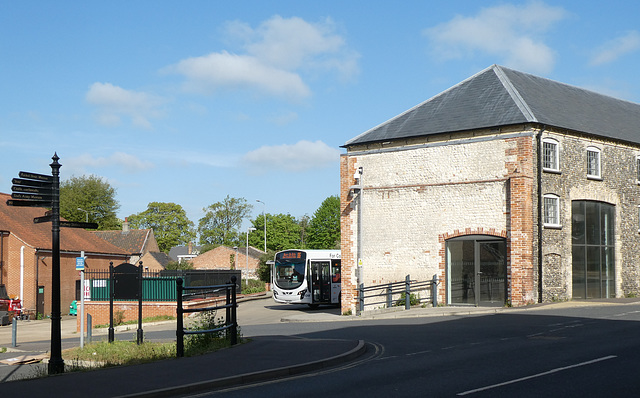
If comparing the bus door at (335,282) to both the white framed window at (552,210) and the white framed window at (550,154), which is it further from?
the white framed window at (550,154)

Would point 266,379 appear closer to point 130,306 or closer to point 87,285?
point 87,285

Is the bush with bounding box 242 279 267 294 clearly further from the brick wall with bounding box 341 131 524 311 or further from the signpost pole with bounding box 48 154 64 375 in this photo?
the signpost pole with bounding box 48 154 64 375

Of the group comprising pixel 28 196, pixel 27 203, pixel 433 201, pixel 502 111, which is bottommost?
pixel 27 203

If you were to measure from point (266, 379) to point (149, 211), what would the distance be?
109665 mm

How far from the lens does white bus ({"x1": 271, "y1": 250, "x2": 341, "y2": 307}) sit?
37.3 metres

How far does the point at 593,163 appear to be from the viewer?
1209 inches

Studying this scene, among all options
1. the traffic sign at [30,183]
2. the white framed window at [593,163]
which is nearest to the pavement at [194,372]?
the traffic sign at [30,183]

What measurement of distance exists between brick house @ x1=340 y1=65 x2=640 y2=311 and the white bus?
5.60 m

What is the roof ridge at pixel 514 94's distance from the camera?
2750 cm

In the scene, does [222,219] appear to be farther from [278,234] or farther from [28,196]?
[28,196]

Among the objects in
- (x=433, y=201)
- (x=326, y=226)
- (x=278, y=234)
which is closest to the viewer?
(x=433, y=201)

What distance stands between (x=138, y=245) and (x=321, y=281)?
4437 centimetres

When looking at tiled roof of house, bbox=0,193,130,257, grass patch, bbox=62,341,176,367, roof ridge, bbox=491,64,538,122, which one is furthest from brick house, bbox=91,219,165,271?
grass patch, bbox=62,341,176,367

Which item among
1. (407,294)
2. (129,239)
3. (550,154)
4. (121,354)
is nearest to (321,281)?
(407,294)
